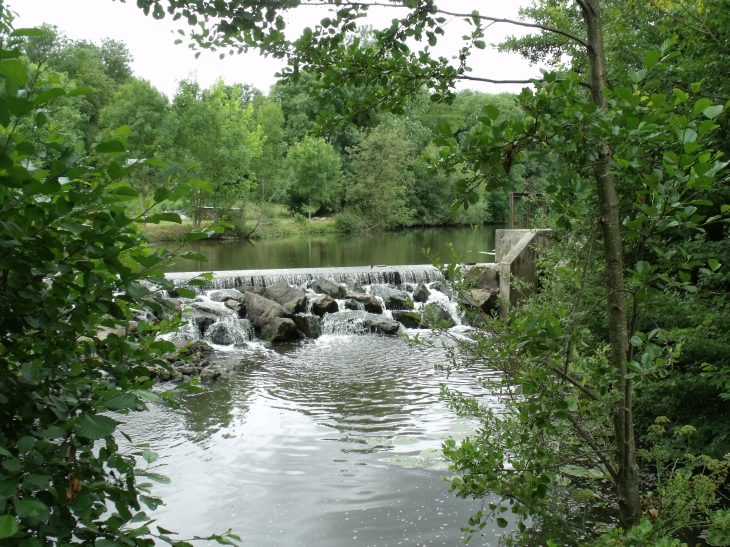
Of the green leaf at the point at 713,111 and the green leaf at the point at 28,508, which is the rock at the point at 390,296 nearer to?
the green leaf at the point at 713,111

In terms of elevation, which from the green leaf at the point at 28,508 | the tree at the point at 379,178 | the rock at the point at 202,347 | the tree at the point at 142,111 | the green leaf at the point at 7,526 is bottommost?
the rock at the point at 202,347

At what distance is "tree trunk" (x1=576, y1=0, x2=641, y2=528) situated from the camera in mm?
2141

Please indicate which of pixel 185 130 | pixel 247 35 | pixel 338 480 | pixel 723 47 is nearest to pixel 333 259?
pixel 185 130

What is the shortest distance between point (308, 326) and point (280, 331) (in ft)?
2.26

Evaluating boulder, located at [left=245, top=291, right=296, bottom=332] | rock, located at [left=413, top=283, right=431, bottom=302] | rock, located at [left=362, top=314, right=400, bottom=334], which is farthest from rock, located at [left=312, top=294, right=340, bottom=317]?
rock, located at [left=413, top=283, right=431, bottom=302]

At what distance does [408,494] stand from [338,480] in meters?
0.76

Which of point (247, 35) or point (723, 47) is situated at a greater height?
point (723, 47)

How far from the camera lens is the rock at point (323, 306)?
50.8ft

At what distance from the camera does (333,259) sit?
2620 cm

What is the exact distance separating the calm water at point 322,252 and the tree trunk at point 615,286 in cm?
1725

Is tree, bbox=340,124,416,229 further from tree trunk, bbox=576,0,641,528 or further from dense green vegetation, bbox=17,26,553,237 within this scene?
tree trunk, bbox=576,0,641,528

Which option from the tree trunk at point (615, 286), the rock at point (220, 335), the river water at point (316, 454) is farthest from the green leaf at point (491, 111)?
the rock at point (220, 335)

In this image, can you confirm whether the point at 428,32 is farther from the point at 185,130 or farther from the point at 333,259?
the point at 185,130

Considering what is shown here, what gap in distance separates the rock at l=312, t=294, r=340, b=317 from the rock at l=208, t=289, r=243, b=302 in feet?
5.86
